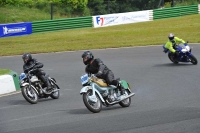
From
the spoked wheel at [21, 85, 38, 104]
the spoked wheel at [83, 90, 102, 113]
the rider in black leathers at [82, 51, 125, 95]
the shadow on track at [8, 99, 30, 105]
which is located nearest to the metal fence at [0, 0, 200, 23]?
the shadow on track at [8, 99, 30, 105]

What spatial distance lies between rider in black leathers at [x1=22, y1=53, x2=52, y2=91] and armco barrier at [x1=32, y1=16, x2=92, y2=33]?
2396 cm

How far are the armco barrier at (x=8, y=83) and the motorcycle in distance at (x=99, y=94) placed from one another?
17.1 feet

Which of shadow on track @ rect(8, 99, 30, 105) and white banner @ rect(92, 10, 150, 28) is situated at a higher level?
shadow on track @ rect(8, 99, 30, 105)

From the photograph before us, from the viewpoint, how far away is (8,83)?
642 inches

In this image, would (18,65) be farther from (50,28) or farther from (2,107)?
(50,28)

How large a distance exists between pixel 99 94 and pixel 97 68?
627mm

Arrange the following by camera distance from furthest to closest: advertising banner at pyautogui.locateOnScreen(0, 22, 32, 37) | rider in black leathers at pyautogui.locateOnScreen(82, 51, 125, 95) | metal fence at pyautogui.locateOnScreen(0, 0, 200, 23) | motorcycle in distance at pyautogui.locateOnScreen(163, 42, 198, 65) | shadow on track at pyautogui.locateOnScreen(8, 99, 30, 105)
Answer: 1. metal fence at pyautogui.locateOnScreen(0, 0, 200, 23)
2. advertising banner at pyautogui.locateOnScreen(0, 22, 32, 37)
3. motorcycle in distance at pyautogui.locateOnScreen(163, 42, 198, 65)
4. shadow on track at pyautogui.locateOnScreen(8, 99, 30, 105)
5. rider in black leathers at pyautogui.locateOnScreen(82, 51, 125, 95)

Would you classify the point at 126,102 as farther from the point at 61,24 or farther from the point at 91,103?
the point at 61,24

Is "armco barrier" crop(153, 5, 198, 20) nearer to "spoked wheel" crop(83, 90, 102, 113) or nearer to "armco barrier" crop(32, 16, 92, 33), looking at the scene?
"armco barrier" crop(32, 16, 92, 33)

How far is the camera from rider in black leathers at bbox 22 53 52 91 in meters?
14.4

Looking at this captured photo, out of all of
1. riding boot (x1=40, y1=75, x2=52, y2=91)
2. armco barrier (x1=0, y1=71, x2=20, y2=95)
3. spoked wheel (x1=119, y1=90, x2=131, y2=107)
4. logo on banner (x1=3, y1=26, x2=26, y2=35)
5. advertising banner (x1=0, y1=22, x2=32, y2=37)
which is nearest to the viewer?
spoked wheel (x1=119, y1=90, x2=131, y2=107)

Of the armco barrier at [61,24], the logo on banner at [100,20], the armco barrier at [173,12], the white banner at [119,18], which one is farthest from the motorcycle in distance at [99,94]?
the armco barrier at [173,12]

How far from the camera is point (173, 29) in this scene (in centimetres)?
3844

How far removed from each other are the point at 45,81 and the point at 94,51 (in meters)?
13.8
